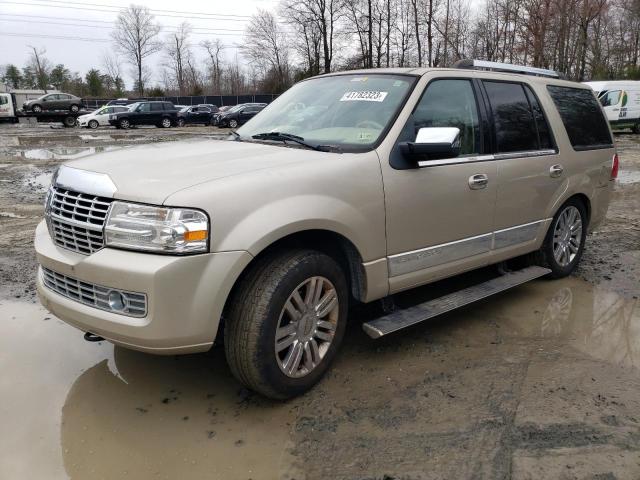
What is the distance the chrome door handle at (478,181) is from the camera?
3.75 meters

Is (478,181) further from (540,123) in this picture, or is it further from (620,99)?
(620,99)

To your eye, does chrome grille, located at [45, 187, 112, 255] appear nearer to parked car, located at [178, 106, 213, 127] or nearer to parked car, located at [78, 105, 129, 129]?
parked car, located at [78, 105, 129, 129]

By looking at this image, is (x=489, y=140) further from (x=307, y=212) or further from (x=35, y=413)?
(x=35, y=413)

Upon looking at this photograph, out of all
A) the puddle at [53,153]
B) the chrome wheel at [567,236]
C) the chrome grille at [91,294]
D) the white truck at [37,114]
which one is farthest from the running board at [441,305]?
the white truck at [37,114]

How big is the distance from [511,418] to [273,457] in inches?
51.8

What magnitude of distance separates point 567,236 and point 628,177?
27.2ft

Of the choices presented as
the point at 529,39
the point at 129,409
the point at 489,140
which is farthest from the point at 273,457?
the point at 529,39

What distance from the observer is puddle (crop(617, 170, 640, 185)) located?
11.2 metres

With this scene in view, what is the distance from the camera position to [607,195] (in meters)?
5.38

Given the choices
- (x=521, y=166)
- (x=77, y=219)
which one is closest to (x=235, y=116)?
(x=521, y=166)

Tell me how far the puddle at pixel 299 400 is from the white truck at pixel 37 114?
36923 millimetres

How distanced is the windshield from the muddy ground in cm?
148

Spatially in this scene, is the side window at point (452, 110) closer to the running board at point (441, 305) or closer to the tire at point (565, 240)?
the running board at point (441, 305)

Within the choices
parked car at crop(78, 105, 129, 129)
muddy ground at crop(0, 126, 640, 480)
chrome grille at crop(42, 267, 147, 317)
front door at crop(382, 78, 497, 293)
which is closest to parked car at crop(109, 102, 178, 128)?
parked car at crop(78, 105, 129, 129)
